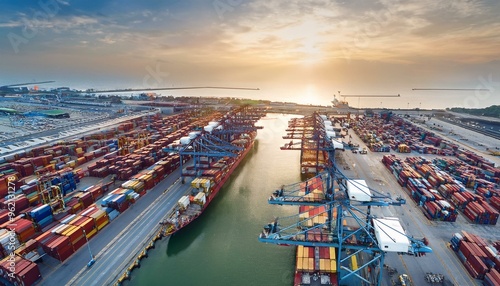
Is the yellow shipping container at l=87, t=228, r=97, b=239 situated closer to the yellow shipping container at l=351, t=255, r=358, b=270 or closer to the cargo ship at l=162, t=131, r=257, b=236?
the cargo ship at l=162, t=131, r=257, b=236

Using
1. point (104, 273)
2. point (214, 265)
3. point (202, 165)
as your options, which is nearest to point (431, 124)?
point (202, 165)

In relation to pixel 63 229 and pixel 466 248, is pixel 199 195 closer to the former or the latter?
pixel 63 229

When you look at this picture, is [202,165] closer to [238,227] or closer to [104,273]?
[238,227]

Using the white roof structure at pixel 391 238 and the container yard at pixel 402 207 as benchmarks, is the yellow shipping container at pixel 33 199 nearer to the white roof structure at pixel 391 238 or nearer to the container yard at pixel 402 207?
the container yard at pixel 402 207

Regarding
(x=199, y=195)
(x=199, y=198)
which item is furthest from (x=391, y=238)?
(x=199, y=195)

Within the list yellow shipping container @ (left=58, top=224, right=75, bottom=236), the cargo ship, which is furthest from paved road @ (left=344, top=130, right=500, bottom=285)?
yellow shipping container @ (left=58, top=224, right=75, bottom=236)

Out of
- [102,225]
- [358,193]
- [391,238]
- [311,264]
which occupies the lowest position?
[102,225]
